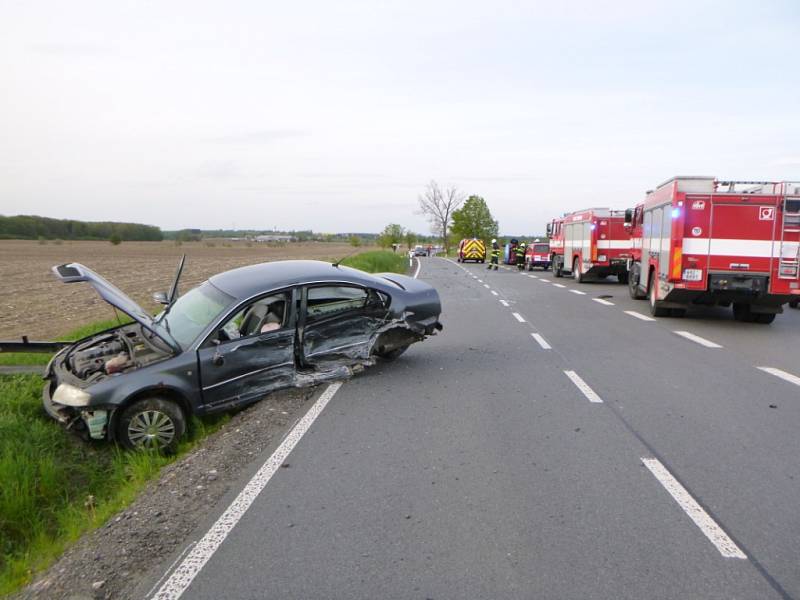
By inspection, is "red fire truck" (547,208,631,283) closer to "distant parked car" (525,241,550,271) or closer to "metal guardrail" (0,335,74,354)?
"distant parked car" (525,241,550,271)

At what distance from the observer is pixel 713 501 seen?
4.24 meters

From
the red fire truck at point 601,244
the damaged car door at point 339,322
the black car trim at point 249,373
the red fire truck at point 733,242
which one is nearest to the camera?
the black car trim at point 249,373

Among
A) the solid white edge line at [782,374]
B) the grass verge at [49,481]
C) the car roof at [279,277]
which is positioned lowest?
the grass verge at [49,481]

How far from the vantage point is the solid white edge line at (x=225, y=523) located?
3307 millimetres

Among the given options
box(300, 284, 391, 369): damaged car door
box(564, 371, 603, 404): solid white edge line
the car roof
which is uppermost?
the car roof

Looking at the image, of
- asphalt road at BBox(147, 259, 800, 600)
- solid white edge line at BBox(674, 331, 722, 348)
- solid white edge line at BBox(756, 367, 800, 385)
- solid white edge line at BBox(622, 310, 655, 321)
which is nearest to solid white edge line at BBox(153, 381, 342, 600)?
asphalt road at BBox(147, 259, 800, 600)

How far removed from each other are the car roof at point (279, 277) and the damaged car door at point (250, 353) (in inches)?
6.3

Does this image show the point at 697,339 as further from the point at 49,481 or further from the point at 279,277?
the point at 49,481

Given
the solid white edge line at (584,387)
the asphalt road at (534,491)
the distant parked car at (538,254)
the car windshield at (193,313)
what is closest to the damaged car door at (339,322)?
the asphalt road at (534,491)

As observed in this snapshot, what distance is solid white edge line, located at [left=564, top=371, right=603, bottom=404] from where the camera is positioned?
6.87 m

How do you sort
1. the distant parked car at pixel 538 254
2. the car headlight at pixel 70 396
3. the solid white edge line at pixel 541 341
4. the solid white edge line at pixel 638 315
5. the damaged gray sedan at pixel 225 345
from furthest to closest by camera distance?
the distant parked car at pixel 538 254
the solid white edge line at pixel 638 315
the solid white edge line at pixel 541 341
the damaged gray sedan at pixel 225 345
the car headlight at pixel 70 396

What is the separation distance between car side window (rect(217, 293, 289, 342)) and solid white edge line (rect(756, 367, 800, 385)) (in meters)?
6.21

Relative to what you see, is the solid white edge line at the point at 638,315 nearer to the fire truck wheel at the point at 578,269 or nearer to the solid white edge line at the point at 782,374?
the solid white edge line at the point at 782,374

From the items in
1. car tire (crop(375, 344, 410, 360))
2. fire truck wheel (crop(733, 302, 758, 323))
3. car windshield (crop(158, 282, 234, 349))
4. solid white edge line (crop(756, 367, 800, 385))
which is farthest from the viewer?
fire truck wheel (crop(733, 302, 758, 323))
